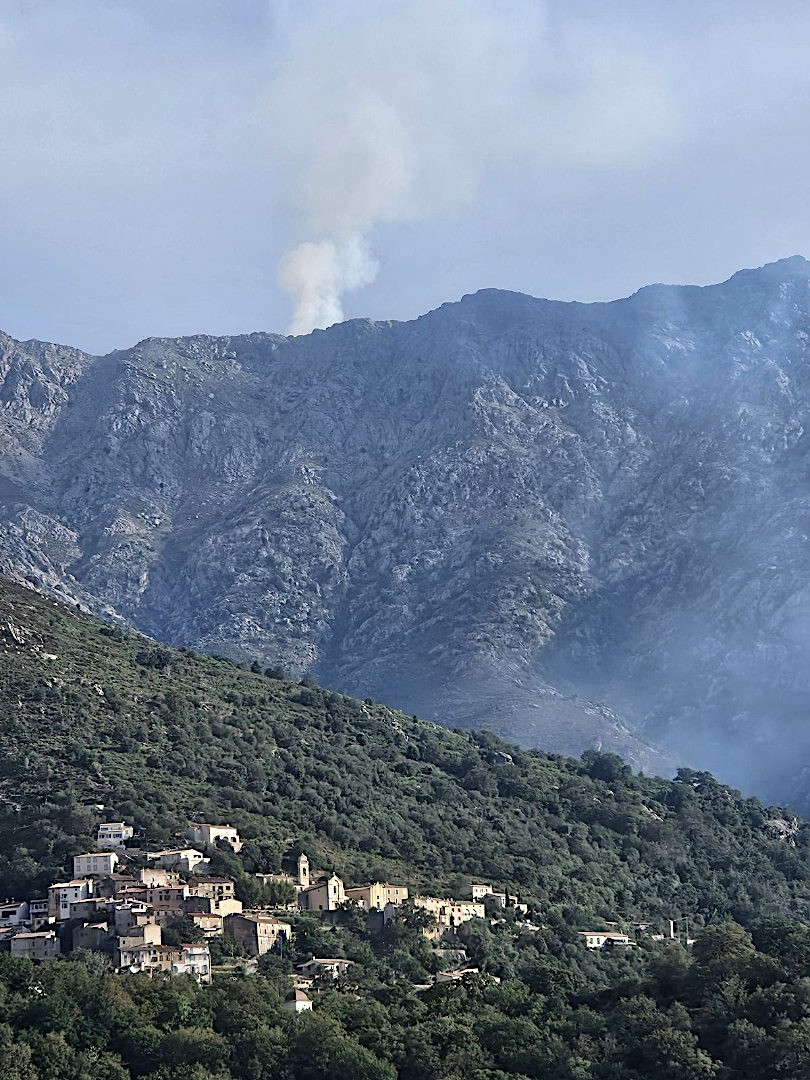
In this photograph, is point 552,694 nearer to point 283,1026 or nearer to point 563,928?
point 563,928

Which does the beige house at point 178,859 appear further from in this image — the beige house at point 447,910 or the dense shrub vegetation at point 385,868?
the beige house at point 447,910

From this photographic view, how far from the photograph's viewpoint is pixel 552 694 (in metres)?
191

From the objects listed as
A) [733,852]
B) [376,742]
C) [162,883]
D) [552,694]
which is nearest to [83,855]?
[162,883]

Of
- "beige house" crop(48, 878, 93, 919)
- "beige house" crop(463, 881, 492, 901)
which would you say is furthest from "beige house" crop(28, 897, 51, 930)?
"beige house" crop(463, 881, 492, 901)

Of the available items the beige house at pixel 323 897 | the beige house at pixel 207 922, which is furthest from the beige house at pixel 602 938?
the beige house at pixel 207 922

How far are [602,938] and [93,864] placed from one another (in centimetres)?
2741

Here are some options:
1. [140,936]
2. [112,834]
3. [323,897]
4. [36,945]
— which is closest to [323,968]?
[140,936]

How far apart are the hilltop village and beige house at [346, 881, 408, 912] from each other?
0.05 m

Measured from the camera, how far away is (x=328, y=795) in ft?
361

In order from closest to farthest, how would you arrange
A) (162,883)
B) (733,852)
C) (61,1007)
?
(61,1007)
(162,883)
(733,852)

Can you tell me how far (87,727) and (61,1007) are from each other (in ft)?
126

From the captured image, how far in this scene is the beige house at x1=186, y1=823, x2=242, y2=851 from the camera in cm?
9500

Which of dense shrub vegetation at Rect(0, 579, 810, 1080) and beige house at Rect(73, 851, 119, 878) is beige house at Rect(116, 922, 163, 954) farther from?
beige house at Rect(73, 851, 119, 878)

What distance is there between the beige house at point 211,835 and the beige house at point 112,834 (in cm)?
355
